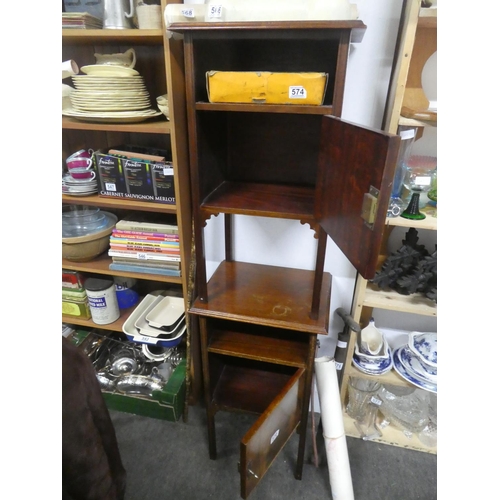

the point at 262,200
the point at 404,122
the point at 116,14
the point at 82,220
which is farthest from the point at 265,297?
the point at 116,14

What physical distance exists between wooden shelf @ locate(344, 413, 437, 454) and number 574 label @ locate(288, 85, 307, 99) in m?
1.35

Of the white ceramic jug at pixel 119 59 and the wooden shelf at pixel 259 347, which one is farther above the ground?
the white ceramic jug at pixel 119 59

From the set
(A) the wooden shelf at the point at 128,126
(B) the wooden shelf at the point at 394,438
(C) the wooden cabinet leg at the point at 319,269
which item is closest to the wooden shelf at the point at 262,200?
(C) the wooden cabinet leg at the point at 319,269

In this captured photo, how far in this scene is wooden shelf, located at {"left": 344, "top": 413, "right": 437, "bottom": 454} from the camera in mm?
1458

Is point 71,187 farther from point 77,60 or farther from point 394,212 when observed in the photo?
point 394,212

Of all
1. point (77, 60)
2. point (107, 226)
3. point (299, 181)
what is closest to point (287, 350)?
point (299, 181)

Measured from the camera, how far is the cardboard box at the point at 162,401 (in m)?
1.51

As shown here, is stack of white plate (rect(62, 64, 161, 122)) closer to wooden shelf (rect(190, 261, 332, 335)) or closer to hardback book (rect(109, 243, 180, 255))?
hardback book (rect(109, 243, 180, 255))

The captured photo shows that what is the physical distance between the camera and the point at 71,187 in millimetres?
1293

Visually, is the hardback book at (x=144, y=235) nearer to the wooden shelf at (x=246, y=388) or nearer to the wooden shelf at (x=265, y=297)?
the wooden shelf at (x=265, y=297)

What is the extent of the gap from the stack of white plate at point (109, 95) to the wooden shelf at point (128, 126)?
0.02 metres

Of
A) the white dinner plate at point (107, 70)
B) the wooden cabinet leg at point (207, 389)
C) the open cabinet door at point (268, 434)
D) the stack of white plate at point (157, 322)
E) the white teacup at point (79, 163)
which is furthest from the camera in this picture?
the stack of white plate at point (157, 322)

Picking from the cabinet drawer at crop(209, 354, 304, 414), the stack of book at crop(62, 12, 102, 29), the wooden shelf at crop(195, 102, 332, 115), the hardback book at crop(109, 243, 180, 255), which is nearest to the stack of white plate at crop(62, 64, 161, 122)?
the stack of book at crop(62, 12, 102, 29)

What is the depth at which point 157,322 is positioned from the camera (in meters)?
1.48
